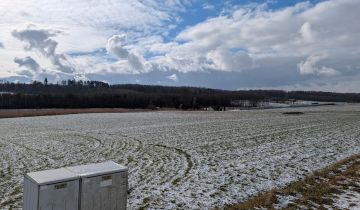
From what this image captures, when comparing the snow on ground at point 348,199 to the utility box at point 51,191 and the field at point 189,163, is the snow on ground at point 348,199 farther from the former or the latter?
the utility box at point 51,191

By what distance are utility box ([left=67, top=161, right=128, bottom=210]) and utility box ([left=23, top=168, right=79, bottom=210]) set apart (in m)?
0.16

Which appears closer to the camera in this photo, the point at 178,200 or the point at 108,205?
the point at 108,205

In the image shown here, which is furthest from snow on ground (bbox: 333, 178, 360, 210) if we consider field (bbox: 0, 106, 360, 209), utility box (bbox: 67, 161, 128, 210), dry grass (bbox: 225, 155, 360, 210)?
utility box (bbox: 67, 161, 128, 210)

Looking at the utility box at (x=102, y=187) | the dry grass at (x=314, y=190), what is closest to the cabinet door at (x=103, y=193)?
the utility box at (x=102, y=187)

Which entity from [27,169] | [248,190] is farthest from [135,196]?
[27,169]

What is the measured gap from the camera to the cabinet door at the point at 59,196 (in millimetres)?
6449

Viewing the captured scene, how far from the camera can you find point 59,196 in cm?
663

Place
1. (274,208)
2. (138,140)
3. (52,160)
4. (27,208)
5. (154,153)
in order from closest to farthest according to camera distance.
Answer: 1. (27,208)
2. (274,208)
3. (52,160)
4. (154,153)
5. (138,140)

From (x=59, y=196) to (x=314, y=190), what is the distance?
29.9 ft

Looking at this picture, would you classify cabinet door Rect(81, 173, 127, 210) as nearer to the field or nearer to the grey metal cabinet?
the grey metal cabinet

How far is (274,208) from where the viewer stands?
10422 millimetres

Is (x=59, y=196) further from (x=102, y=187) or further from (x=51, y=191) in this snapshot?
(x=102, y=187)

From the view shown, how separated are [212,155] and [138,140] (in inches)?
399

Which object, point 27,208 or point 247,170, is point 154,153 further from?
point 27,208
